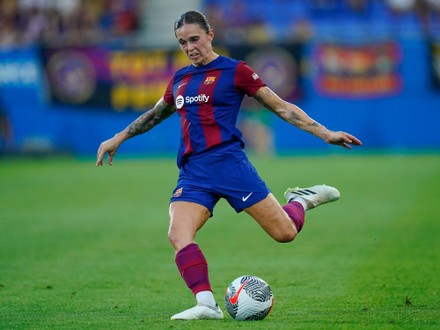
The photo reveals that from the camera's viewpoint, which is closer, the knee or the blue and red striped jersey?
the knee

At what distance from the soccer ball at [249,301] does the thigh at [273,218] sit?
59 centimetres

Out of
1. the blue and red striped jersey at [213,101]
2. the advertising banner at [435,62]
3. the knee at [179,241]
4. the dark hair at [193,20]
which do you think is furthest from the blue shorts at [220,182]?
the advertising banner at [435,62]

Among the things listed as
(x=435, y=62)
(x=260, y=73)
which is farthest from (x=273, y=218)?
(x=435, y=62)

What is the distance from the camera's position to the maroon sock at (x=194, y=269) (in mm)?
7375

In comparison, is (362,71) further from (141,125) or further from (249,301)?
(249,301)

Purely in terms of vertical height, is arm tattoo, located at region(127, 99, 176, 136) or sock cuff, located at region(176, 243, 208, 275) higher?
arm tattoo, located at region(127, 99, 176, 136)

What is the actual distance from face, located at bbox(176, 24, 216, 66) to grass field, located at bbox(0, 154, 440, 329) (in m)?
2.01

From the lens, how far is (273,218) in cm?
791

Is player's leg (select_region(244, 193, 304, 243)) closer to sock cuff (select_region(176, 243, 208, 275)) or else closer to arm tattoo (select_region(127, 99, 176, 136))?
sock cuff (select_region(176, 243, 208, 275))

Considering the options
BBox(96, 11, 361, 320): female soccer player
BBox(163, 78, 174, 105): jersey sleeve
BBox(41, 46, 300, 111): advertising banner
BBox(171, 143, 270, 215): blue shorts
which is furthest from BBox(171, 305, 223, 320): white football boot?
BBox(41, 46, 300, 111): advertising banner

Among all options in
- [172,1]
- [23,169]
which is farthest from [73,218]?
[172,1]

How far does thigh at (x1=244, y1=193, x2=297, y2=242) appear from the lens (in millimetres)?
7859

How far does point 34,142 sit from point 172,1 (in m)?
8.02

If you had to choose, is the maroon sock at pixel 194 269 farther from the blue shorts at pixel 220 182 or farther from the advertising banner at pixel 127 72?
the advertising banner at pixel 127 72
